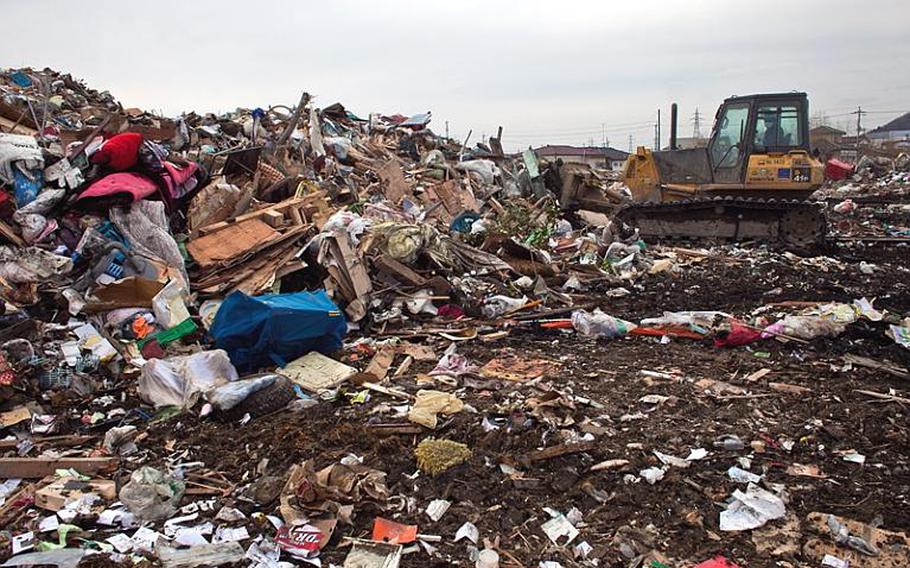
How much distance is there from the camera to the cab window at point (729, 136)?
11648 millimetres

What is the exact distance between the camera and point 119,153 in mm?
7305

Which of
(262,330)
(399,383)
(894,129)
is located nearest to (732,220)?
(399,383)

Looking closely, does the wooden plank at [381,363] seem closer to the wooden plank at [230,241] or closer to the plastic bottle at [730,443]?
the wooden plank at [230,241]

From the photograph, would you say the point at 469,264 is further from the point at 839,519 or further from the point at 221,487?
the point at 839,519

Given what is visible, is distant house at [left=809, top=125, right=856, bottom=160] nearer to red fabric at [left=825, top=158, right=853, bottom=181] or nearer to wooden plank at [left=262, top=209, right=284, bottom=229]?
red fabric at [left=825, top=158, right=853, bottom=181]

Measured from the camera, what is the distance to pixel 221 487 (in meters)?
3.84

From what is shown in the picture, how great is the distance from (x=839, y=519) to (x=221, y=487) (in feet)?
10.6

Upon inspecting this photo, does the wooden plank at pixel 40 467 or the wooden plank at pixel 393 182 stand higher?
the wooden plank at pixel 393 182

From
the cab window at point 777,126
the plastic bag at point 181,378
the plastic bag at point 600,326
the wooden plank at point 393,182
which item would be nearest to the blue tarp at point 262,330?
the plastic bag at point 181,378

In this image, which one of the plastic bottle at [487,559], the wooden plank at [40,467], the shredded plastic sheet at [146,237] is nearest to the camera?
the plastic bottle at [487,559]

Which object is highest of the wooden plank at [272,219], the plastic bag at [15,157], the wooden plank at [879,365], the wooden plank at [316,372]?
the plastic bag at [15,157]

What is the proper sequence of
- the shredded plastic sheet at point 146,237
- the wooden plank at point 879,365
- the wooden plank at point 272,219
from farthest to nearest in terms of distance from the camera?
the wooden plank at point 272,219, the shredded plastic sheet at point 146,237, the wooden plank at point 879,365

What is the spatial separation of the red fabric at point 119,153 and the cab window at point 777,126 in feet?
31.4

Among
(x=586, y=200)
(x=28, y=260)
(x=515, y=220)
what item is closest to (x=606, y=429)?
(x=28, y=260)
